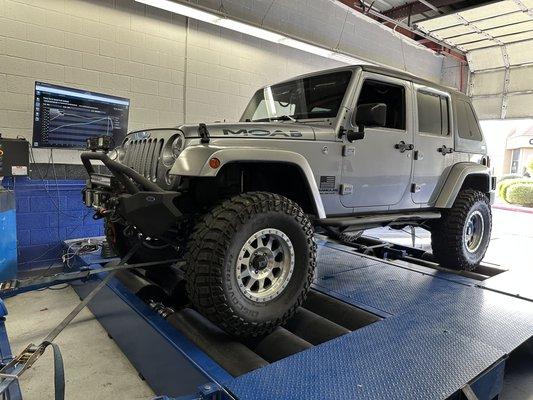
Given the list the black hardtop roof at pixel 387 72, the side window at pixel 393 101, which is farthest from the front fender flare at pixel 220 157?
the side window at pixel 393 101

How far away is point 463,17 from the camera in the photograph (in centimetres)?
671

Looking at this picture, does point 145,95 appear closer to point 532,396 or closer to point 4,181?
point 4,181

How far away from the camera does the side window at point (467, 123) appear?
13.6ft

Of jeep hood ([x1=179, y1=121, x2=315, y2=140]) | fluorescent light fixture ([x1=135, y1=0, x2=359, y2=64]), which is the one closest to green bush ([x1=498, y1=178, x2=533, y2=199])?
fluorescent light fixture ([x1=135, y1=0, x2=359, y2=64])

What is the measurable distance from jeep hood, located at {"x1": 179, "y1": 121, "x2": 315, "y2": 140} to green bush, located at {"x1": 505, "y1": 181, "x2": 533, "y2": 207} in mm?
13401

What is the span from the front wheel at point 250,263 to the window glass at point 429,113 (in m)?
1.94

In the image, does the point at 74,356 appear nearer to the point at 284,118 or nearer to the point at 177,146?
the point at 177,146

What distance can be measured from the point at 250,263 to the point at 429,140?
2376 mm

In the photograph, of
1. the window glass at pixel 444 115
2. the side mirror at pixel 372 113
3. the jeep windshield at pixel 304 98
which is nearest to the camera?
the side mirror at pixel 372 113

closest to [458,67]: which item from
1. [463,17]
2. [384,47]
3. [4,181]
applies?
[384,47]

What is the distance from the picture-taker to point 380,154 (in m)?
3.19

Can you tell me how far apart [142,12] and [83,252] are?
3551 millimetres

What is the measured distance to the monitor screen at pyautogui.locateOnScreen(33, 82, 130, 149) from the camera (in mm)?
4562

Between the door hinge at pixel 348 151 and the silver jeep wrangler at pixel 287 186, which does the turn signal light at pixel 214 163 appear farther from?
the door hinge at pixel 348 151
